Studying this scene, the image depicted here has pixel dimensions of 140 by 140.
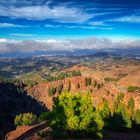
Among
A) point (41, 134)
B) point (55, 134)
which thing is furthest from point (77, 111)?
point (41, 134)

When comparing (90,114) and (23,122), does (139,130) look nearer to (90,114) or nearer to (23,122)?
(90,114)

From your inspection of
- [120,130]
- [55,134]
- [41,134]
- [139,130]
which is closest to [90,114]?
[55,134]

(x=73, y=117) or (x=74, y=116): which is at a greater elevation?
(x=74, y=116)

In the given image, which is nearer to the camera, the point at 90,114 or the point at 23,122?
the point at 90,114

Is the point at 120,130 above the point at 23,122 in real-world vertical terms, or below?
above

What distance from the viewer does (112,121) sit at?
4756 inches

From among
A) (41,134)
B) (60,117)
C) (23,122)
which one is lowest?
(23,122)

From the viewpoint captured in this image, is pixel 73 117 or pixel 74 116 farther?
pixel 74 116

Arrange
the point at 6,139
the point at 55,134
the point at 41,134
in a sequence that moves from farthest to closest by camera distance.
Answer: the point at 6,139
the point at 41,134
the point at 55,134

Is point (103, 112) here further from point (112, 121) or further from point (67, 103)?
point (67, 103)

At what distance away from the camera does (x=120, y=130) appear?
117000 millimetres

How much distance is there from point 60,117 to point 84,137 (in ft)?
25.2

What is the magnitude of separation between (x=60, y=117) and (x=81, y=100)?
21.5ft

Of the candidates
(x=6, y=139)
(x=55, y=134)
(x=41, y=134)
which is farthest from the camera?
(x=6, y=139)
